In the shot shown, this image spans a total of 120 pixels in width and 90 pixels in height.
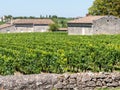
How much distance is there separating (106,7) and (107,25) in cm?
1008

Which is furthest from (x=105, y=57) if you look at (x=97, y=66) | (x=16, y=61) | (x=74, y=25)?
(x=74, y=25)

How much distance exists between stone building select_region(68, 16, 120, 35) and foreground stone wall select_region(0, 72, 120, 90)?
163ft

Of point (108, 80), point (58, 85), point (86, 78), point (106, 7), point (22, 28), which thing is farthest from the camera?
point (22, 28)

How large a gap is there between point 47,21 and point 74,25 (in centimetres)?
4058

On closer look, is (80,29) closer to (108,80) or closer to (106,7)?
(106,7)

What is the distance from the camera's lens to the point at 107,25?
6500 centimetres

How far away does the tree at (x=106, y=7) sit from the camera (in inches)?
2864

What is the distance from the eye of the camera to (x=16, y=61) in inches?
770

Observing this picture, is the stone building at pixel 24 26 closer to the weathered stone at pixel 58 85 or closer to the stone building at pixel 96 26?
the stone building at pixel 96 26

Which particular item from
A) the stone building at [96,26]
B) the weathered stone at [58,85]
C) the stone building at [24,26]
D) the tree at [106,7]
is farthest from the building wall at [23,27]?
the weathered stone at [58,85]

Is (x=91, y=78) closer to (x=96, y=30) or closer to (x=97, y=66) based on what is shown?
(x=97, y=66)

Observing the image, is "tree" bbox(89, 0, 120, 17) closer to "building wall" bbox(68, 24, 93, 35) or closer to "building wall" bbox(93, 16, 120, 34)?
"building wall" bbox(93, 16, 120, 34)

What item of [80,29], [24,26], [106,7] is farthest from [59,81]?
[24,26]

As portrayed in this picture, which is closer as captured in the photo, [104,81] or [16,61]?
[104,81]
